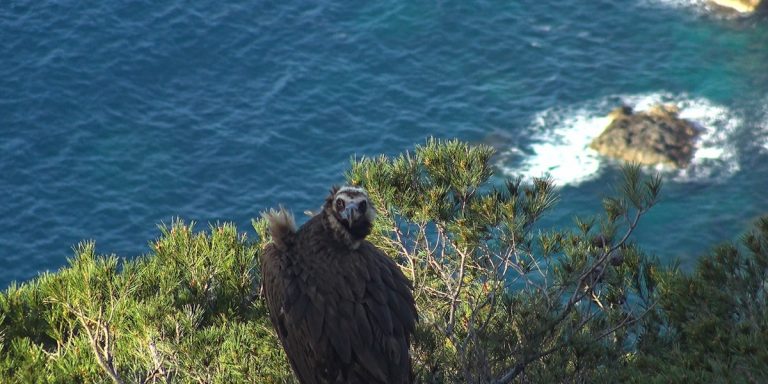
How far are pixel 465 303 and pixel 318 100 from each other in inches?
2590

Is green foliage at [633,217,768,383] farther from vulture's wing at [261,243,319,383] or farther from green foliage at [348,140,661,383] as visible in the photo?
vulture's wing at [261,243,319,383]

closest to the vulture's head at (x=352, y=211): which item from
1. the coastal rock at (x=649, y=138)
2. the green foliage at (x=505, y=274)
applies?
the green foliage at (x=505, y=274)

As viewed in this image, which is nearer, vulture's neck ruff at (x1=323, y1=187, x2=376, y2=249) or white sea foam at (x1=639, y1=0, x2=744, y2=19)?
vulture's neck ruff at (x1=323, y1=187, x2=376, y2=249)

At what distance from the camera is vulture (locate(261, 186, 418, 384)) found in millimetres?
12156

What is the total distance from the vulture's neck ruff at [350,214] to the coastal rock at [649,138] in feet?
192

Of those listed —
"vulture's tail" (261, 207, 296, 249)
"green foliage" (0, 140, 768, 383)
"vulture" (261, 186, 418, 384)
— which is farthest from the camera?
"vulture's tail" (261, 207, 296, 249)

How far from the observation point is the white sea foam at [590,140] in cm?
6988

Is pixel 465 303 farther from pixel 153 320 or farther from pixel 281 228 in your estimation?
pixel 153 320

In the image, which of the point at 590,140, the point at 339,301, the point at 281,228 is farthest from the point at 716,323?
the point at 590,140

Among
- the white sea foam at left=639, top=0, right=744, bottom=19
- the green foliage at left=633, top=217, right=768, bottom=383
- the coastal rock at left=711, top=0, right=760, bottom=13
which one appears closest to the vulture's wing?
the green foliage at left=633, top=217, right=768, bottom=383

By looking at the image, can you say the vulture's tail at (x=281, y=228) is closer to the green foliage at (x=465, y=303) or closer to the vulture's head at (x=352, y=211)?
the vulture's head at (x=352, y=211)

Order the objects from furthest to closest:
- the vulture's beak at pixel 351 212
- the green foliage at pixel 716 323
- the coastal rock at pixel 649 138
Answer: the coastal rock at pixel 649 138 → the vulture's beak at pixel 351 212 → the green foliage at pixel 716 323

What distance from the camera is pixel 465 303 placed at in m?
15.0

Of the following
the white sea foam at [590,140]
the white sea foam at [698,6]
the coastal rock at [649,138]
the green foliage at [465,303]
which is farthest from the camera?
the white sea foam at [698,6]
